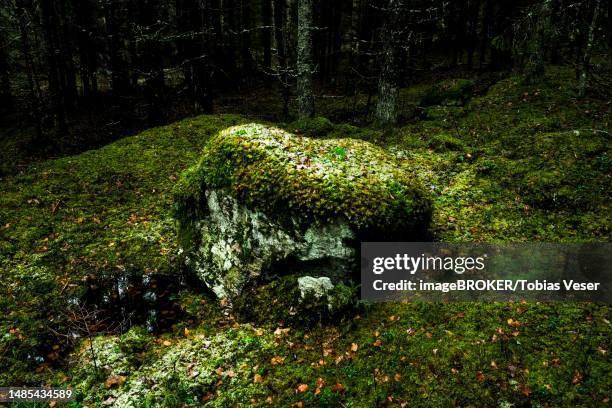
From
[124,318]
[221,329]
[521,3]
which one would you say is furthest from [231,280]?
[521,3]

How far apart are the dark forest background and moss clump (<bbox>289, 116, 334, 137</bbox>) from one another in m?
0.88

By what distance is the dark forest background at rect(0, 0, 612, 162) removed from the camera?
1069 centimetres

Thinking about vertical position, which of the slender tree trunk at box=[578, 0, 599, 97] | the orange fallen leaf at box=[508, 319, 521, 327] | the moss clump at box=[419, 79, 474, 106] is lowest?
the orange fallen leaf at box=[508, 319, 521, 327]

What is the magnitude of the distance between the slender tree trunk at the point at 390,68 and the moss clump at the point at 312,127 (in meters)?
1.78

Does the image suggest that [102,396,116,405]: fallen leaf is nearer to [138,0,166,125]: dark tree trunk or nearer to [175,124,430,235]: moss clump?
[175,124,430,235]: moss clump

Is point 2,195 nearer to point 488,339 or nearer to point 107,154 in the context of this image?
point 107,154

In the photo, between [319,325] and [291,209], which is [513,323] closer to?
[319,325]

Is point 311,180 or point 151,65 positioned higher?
point 151,65

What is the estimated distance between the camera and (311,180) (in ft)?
17.6

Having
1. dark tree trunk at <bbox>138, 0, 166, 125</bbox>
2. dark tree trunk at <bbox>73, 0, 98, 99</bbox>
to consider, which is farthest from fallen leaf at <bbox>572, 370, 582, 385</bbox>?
dark tree trunk at <bbox>73, 0, 98, 99</bbox>

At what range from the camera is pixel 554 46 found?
660 inches

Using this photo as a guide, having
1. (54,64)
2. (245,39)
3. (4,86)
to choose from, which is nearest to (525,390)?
(54,64)

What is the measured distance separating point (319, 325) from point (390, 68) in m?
Result: 8.35

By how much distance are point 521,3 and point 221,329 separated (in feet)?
62.5
